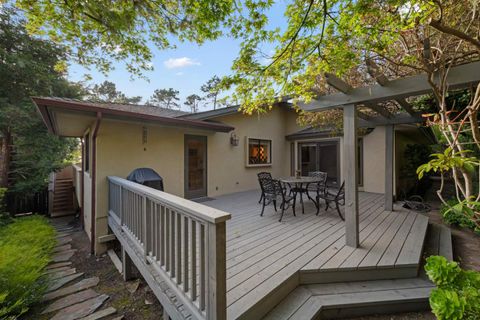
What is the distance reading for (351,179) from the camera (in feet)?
10.5

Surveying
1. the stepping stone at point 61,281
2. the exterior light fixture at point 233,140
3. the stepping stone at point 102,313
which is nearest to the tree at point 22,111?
the stepping stone at point 61,281

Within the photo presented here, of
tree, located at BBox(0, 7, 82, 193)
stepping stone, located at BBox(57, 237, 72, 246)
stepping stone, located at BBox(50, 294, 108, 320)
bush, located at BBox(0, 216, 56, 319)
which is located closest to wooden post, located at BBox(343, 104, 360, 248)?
stepping stone, located at BBox(50, 294, 108, 320)

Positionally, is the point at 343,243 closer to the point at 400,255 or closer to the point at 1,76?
the point at 400,255

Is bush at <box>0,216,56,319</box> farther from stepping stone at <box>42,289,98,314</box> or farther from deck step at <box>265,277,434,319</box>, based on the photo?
deck step at <box>265,277,434,319</box>

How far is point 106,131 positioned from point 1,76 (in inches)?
296

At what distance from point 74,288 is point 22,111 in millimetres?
7692

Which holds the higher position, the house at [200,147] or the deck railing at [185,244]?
the house at [200,147]

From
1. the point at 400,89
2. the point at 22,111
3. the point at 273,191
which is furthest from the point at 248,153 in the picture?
the point at 22,111

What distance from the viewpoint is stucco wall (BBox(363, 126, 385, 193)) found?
732 cm

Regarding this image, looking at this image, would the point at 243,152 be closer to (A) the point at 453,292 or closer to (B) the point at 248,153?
(B) the point at 248,153

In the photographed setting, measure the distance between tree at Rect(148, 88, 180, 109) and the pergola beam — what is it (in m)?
25.7

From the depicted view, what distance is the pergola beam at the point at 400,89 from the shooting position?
2281 mm

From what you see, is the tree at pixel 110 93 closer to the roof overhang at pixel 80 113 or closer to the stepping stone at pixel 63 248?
the stepping stone at pixel 63 248

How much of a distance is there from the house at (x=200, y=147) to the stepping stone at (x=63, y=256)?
25.2 inches
